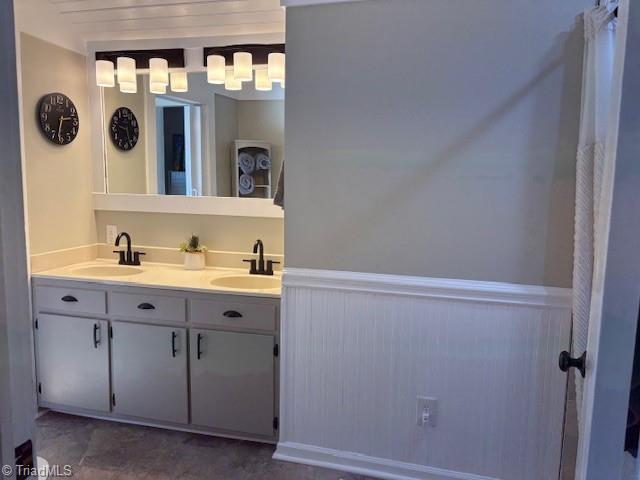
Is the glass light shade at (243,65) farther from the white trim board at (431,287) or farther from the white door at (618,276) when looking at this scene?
the white door at (618,276)

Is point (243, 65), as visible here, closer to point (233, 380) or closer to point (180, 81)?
point (180, 81)

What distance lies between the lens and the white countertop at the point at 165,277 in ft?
8.57

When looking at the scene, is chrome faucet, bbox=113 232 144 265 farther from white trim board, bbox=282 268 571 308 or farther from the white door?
the white door

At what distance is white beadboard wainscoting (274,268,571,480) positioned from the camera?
214 cm

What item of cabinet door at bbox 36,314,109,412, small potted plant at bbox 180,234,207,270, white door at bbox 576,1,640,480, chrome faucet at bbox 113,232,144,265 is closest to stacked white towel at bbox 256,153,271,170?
small potted plant at bbox 180,234,207,270

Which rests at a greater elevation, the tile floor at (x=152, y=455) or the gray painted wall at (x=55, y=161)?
the gray painted wall at (x=55, y=161)

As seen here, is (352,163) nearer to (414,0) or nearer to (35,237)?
(414,0)

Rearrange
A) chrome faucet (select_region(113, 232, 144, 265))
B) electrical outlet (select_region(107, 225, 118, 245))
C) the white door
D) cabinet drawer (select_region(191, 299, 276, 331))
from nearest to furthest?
the white door, cabinet drawer (select_region(191, 299, 276, 331)), chrome faucet (select_region(113, 232, 144, 265)), electrical outlet (select_region(107, 225, 118, 245))

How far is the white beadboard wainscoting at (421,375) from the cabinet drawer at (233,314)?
134 millimetres

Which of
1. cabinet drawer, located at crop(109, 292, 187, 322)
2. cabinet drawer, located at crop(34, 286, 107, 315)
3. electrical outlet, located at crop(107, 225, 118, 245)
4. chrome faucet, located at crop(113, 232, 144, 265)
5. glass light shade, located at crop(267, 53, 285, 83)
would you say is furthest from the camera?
electrical outlet, located at crop(107, 225, 118, 245)

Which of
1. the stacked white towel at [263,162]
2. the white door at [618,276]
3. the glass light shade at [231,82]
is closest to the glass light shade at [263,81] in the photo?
the glass light shade at [231,82]

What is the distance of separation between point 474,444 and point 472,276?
76 cm

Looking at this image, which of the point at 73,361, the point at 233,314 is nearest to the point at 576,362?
the point at 233,314

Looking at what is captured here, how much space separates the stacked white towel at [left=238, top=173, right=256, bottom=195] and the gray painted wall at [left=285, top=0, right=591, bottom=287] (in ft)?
2.44
